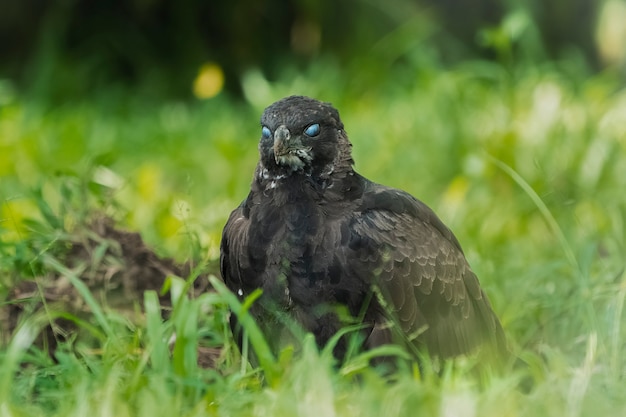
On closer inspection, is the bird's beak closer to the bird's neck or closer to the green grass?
the bird's neck

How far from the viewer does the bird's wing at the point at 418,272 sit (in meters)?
3.89

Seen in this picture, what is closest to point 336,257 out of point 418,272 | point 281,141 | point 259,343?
→ point 418,272

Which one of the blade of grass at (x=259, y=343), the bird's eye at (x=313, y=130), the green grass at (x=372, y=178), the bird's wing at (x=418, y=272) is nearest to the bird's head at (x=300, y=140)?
the bird's eye at (x=313, y=130)

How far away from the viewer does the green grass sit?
3.18 meters

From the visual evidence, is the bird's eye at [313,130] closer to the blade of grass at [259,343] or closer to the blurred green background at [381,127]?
the blurred green background at [381,127]

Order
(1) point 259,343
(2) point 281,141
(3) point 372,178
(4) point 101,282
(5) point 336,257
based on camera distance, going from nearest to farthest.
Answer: (1) point 259,343 → (5) point 336,257 → (2) point 281,141 → (4) point 101,282 → (3) point 372,178

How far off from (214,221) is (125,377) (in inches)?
86.3

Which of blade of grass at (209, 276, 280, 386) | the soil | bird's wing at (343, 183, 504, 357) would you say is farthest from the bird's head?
blade of grass at (209, 276, 280, 386)

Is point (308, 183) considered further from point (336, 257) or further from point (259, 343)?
point (259, 343)

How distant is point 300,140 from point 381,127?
328cm

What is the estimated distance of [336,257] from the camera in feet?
12.7

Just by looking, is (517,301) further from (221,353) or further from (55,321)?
(55,321)

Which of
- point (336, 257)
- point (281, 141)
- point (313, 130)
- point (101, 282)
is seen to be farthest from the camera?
point (101, 282)

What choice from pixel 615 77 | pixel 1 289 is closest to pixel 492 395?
pixel 1 289
